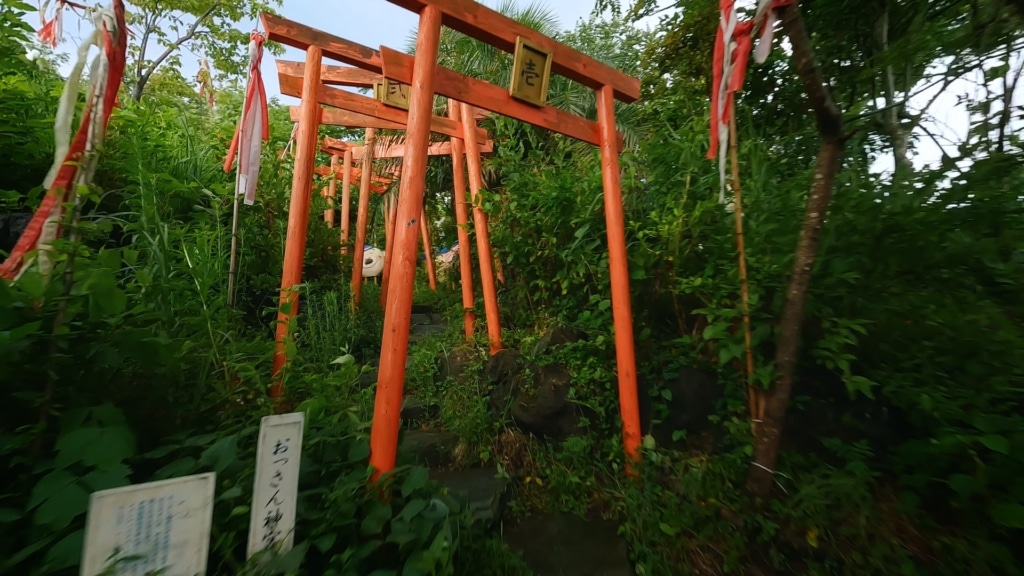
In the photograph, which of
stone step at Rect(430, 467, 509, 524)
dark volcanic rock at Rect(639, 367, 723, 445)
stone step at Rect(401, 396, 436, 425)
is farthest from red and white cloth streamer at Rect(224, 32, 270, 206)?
dark volcanic rock at Rect(639, 367, 723, 445)

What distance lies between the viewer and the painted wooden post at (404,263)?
2223mm

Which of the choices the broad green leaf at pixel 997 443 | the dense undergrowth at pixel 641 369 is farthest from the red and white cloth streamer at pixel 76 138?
the broad green leaf at pixel 997 443

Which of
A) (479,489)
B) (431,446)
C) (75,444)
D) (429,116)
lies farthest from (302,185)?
(479,489)

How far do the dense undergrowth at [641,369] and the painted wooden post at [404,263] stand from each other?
159mm

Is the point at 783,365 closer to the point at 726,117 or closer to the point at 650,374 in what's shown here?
the point at 650,374

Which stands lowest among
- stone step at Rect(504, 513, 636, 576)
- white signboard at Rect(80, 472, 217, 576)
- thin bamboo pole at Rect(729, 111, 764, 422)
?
stone step at Rect(504, 513, 636, 576)

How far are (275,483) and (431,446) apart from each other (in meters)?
1.95

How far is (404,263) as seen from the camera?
2.32 meters

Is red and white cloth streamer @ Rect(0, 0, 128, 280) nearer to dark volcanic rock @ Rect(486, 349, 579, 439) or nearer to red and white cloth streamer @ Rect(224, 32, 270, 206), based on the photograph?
red and white cloth streamer @ Rect(224, 32, 270, 206)

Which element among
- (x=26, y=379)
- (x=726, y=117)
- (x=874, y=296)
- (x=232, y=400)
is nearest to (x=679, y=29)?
(x=726, y=117)

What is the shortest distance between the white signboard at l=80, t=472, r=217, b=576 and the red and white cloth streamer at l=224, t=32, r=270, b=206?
269 cm

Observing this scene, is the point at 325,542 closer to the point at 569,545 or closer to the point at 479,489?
the point at 479,489

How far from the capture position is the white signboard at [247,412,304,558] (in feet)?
4.76

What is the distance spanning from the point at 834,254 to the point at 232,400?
3766 mm
